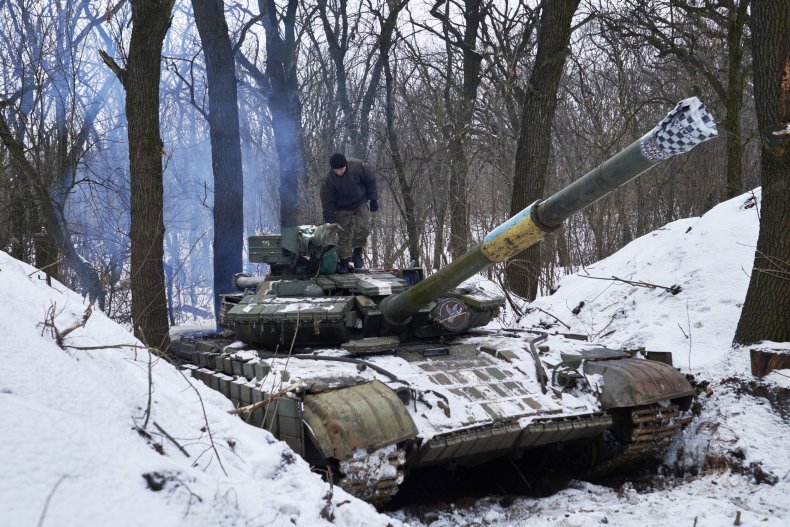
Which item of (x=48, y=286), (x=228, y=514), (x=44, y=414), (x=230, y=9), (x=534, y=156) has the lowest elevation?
(x=228, y=514)

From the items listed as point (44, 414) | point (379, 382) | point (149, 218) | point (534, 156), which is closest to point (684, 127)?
point (379, 382)

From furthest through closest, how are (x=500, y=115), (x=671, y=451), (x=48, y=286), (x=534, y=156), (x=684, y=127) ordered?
(x=500, y=115), (x=534, y=156), (x=671, y=451), (x=48, y=286), (x=684, y=127)

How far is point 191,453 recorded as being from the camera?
3.46m

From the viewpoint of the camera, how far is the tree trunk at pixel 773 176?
6.78 metres

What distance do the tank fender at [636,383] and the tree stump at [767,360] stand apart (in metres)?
0.69

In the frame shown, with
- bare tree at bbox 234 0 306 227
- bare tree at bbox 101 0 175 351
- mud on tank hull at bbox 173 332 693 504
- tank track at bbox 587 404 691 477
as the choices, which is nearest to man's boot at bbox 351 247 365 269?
mud on tank hull at bbox 173 332 693 504

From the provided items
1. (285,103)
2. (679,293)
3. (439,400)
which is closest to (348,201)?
(439,400)

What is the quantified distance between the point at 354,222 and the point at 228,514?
588 cm

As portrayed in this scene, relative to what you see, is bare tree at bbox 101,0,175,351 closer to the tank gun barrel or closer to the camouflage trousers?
the camouflage trousers

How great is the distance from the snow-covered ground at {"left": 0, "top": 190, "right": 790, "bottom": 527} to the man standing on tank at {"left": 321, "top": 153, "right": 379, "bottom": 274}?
365 cm

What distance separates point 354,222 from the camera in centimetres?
863

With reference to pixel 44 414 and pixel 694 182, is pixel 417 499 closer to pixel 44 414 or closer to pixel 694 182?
pixel 44 414

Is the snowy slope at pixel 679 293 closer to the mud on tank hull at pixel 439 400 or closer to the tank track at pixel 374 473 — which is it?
the mud on tank hull at pixel 439 400

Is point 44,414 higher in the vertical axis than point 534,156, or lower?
lower
